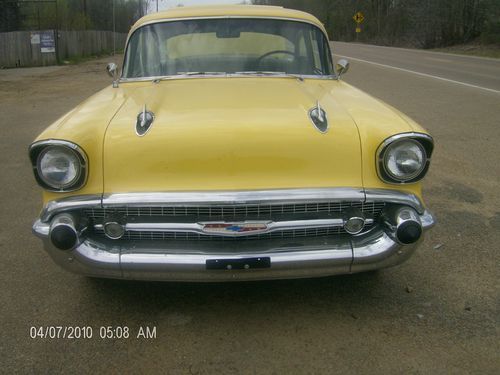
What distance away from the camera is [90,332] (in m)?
2.73

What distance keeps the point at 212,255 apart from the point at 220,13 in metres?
2.27

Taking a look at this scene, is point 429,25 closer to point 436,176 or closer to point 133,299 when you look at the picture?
point 436,176

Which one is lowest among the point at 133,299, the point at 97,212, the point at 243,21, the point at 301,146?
the point at 133,299

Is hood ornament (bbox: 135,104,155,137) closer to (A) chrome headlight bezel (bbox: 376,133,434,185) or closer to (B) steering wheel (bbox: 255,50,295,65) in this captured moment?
(A) chrome headlight bezel (bbox: 376,133,434,185)

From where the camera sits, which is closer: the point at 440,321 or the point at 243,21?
the point at 440,321

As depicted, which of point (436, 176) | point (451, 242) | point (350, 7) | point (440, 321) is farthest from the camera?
point (350, 7)

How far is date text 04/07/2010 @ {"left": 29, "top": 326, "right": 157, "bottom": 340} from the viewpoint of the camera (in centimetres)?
269

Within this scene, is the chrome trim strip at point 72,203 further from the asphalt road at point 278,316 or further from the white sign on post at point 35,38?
the white sign on post at point 35,38

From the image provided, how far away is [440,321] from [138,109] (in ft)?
6.63

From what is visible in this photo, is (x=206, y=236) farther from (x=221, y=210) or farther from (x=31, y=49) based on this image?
(x=31, y=49)

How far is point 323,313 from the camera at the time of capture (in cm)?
290

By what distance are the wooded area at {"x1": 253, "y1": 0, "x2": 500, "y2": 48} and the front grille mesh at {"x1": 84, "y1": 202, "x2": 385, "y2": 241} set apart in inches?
1179

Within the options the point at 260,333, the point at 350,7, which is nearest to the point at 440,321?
the point at 260,333

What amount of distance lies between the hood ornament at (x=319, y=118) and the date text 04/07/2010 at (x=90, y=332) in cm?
137
